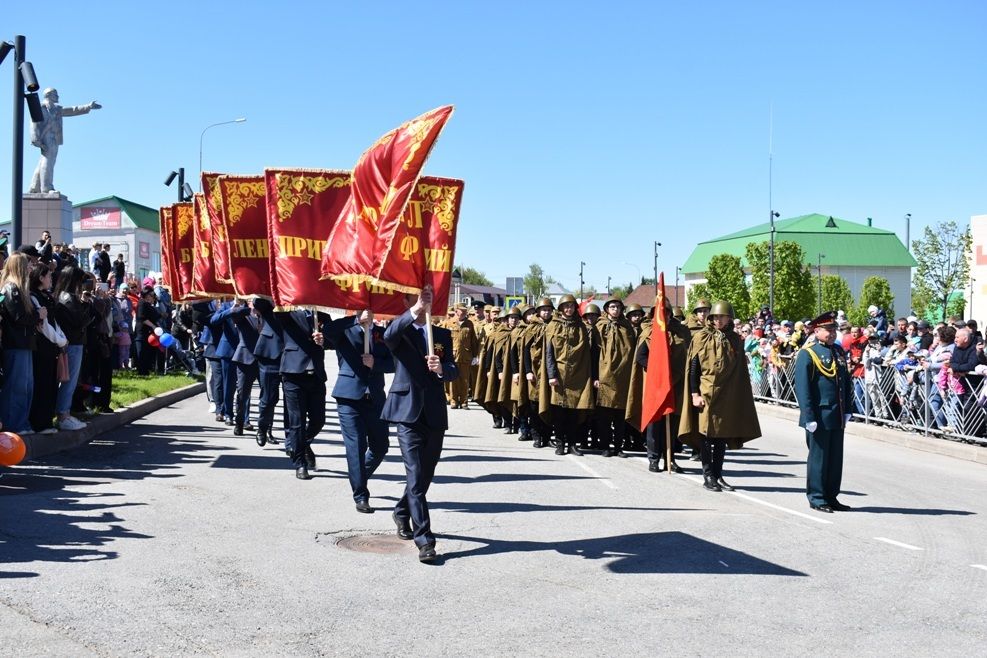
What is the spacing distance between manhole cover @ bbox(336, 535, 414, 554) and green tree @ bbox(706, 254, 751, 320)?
9063 cm

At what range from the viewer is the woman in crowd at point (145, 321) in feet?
74.8

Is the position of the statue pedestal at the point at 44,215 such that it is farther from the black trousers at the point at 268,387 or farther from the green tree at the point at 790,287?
the green tree at the point at 790,287

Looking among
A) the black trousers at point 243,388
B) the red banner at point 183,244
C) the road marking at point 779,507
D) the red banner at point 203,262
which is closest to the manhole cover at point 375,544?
the road marking at point 779,507

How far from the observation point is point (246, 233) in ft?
38.5

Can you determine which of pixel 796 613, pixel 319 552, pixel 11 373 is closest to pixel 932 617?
pixel 796 613

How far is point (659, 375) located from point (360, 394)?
4.24m

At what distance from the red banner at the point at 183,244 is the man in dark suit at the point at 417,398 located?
29.7 feet

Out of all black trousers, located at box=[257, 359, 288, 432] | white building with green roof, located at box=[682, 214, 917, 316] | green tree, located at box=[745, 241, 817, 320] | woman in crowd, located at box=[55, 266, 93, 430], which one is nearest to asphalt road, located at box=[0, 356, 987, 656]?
woman in crowd, located at box=[55, 266, 93, 430]

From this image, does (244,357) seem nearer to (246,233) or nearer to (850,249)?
(246,233)

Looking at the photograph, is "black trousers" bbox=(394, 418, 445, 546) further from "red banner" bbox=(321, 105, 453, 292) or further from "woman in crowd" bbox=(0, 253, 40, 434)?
"woman in crowd" bbox=(0, 253, 40, 434)

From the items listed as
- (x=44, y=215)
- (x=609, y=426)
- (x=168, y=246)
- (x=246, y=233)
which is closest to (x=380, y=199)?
(x=246, y=233)

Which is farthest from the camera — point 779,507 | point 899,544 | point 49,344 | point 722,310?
point 49,344

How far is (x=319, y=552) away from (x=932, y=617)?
3788 millimetres

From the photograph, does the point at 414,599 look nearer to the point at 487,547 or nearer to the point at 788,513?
the point at 487,547
